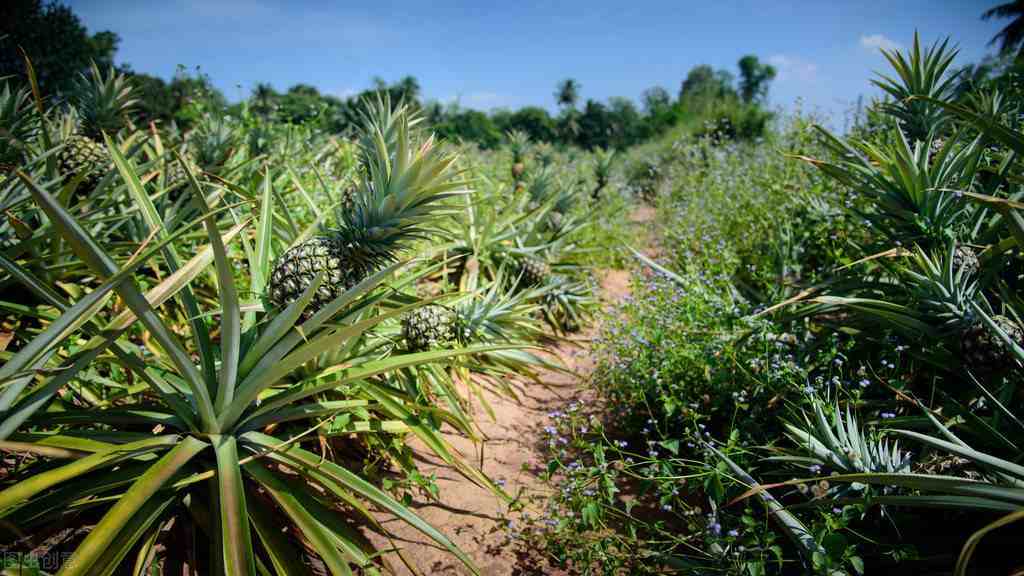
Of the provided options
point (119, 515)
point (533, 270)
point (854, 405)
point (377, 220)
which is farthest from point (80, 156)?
point (854, 405)

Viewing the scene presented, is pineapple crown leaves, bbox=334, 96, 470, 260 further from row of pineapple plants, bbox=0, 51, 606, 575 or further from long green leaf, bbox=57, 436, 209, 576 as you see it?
long green leaf, bbox=57, 436, 209, 576

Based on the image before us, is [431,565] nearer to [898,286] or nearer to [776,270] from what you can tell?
[898,286]

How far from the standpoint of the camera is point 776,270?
4062 mm

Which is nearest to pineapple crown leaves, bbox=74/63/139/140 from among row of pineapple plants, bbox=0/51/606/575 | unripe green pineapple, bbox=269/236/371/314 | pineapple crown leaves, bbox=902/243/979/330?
row of pineapple plants, bbox=0/51/606/575

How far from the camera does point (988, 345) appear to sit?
6.57ft

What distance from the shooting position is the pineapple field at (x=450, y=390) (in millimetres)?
1458

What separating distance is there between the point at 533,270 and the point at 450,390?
211cm

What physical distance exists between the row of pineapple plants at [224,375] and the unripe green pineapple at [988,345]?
195 cm

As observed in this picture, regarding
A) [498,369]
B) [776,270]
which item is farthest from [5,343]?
[776,270]

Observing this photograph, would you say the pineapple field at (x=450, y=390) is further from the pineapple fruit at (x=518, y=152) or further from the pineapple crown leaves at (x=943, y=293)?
the pineapple fruit at (x=518, y=152)

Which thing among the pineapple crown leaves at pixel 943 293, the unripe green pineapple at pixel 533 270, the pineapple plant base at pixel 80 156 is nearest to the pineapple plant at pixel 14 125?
the pineapple plant base at pixel 80 156

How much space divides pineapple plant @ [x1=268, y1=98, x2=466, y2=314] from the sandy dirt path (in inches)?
46.4

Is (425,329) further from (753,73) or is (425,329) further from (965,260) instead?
(753,73)

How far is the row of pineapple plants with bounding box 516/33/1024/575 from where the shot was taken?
170 cm
